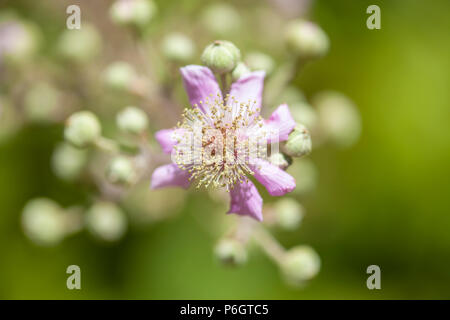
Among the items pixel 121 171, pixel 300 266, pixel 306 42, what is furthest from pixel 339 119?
pixel 121 171

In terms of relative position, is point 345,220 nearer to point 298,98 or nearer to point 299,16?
point 298,98

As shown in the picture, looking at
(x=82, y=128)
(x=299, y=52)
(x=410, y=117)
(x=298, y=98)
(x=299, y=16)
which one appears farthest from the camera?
(x=299, y=16)

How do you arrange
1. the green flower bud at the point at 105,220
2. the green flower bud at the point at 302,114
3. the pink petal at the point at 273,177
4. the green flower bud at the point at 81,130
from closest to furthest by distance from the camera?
the pink petal at the point at 273,177 → the green flower bud at the point at 81,130 → the green flower bud at the point at 302,114 → the green flower bud at the point at 105,220

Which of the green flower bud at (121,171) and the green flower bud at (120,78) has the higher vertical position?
the green flower bud at (120,78)

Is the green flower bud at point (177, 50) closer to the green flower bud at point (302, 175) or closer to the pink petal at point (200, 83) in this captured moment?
the pink petal at point (200, 83)

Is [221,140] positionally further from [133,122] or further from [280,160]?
[133,122]

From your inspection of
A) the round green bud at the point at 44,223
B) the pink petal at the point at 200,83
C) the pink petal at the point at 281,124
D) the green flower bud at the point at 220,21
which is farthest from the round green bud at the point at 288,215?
the round green bud at the point at 44,223
